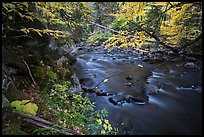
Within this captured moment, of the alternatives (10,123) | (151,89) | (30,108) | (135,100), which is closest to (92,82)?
(135,100)

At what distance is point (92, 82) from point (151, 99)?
2.95m

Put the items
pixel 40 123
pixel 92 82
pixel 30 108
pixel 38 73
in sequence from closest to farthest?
pixel 30 108
pixel 40 123
pixel 38 73
pixel 92 82

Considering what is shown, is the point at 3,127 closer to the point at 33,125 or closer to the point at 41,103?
the point at 33,125

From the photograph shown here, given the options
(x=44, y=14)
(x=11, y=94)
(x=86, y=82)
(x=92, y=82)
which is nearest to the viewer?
(x=11, y=94)

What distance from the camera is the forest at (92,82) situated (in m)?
3.13

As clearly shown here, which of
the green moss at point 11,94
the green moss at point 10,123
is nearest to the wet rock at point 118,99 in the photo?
the green moss at point 11,94

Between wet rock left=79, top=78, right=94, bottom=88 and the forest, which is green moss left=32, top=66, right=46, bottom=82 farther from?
A: wet rock left=79, top=78, right=94, bottom=88

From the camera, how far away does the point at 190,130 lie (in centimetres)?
561

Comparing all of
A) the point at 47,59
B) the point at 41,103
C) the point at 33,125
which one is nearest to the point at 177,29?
the point at 47,59

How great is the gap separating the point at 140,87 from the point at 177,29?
366 cm

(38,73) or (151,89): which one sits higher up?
(38,73)

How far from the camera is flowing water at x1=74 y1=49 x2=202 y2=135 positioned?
19.2 feet

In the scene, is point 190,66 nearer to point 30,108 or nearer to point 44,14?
point 44,14

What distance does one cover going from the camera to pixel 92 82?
913 centimetres
